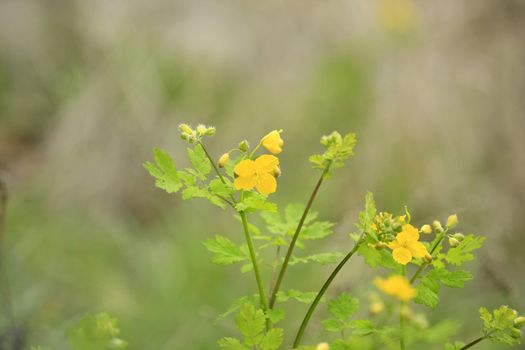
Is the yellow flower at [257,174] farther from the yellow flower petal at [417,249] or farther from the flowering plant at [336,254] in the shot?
the yellow flower petal at [417,249]

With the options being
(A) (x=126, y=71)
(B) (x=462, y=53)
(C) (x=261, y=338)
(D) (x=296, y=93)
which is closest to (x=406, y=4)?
(B) (x=462, y=53)

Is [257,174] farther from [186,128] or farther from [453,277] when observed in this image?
[453,277]

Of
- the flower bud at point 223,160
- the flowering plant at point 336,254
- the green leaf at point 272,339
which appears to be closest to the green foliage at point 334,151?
the flowering plant at point 336,254

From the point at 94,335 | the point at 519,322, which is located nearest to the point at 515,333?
the point at 519,322

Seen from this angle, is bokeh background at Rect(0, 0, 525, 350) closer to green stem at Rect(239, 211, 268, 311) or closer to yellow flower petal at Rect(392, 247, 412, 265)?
green stem at Rect(239, 211, 268, 311)

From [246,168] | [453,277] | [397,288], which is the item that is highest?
[246,168]

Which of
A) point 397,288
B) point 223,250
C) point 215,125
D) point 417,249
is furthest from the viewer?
point 215,125

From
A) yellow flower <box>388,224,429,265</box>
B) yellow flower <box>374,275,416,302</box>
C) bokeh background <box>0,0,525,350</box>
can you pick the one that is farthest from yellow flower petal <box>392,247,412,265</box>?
bokeh background <box>0,0,525,350</box>
